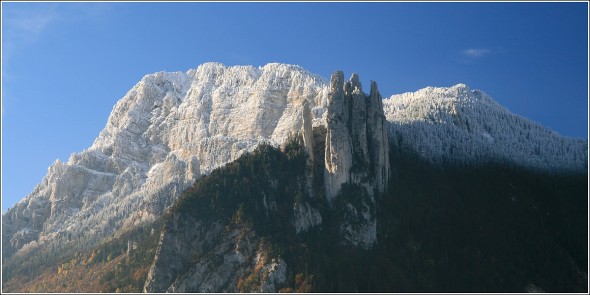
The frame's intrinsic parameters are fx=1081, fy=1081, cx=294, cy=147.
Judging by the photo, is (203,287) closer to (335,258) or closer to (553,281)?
(335,258)

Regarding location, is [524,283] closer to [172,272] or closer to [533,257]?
[533,257]

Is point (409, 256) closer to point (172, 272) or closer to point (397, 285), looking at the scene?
point (397, 285)

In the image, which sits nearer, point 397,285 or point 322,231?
point 397,285

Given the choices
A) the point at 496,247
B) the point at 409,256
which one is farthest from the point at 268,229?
the point at 496,247

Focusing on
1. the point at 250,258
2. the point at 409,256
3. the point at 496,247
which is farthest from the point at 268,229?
the point at 496,247

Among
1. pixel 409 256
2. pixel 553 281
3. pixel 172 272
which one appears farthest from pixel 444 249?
pixel 172 272

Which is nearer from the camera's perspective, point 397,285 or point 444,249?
point 397,285
